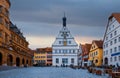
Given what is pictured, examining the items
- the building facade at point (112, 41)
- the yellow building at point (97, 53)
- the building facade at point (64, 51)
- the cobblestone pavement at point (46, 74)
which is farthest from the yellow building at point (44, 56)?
the cobblestone pavement at point (46, 74)

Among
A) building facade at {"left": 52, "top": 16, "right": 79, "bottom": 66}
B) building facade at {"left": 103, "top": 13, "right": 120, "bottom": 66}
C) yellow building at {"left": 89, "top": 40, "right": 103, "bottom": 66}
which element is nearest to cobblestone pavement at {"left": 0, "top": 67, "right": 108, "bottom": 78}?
building facade at {"left": 103, "top": 13, "right": 120, "bottom": 66}

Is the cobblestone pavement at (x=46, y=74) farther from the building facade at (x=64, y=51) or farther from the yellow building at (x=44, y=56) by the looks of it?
the yellow building at (x=44, y=56)

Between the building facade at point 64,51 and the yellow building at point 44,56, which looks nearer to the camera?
the building facade at point 64,51

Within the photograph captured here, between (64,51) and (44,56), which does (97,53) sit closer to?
(64,51)

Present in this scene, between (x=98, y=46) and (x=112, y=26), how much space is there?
16.4 meters

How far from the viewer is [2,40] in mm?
52281

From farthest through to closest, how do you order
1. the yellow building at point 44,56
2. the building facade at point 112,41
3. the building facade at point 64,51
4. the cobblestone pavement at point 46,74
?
the yellow building at point 44,56, the building facade at point 64,51, the building facade at point 112,41, the cobblestone pavement at point 46,74

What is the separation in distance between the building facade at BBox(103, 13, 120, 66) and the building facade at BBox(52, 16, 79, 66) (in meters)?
43.6

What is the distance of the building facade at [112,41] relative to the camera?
61.5 metres

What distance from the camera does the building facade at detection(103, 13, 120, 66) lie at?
202ft

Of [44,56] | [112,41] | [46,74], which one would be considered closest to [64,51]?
[44,56]

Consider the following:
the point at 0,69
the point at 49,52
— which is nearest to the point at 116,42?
the point at 0,69

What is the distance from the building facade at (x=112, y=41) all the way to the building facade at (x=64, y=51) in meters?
43.6

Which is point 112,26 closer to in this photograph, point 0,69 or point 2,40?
point 2,40
